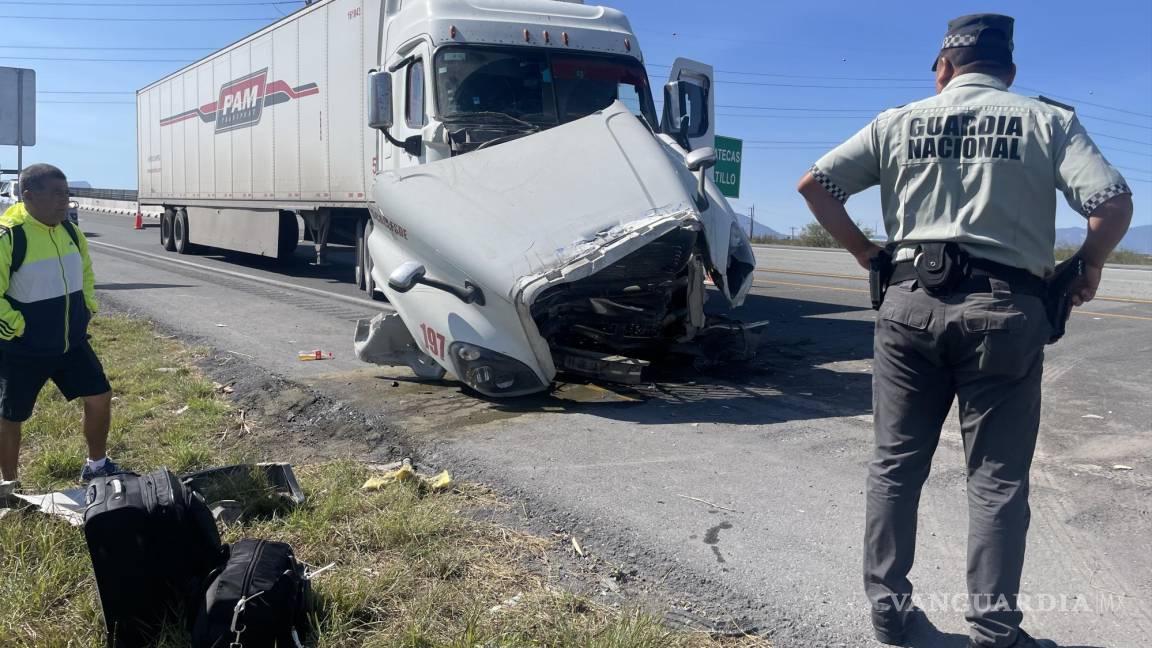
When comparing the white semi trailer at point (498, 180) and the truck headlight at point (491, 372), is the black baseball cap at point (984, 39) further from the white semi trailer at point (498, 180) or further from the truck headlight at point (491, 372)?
the truck headlight at point (491, 372)

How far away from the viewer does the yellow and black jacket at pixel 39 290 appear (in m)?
3.95

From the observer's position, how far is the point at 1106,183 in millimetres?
2510

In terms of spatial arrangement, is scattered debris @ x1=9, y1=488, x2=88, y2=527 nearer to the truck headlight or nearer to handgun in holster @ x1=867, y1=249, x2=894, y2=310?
the truck headlight

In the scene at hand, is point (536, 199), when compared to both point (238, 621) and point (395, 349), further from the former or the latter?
point (238, 621)

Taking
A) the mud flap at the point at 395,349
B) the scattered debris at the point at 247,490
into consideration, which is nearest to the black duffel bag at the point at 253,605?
the scattered debris at the point at 247,490

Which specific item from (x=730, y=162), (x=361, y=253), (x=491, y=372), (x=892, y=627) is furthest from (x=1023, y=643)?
(x=730, y=162)

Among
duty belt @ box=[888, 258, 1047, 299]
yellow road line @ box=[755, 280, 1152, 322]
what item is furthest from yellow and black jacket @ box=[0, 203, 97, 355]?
yellow road line @ box=[755, 280, 1152, 322]

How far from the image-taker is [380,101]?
29.1ft

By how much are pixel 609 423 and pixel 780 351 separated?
320cm

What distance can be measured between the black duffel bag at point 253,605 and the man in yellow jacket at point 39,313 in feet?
6.23

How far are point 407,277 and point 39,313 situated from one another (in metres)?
2.05

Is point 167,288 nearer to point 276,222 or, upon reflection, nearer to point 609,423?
point 276,222

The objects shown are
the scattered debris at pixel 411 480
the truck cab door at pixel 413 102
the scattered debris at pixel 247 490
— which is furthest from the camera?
the truck cab door at pixel 413 102

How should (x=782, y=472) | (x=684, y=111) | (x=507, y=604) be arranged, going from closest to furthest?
(x=507, y=604)
(x=782, y=472)
(x=684, y=111)
